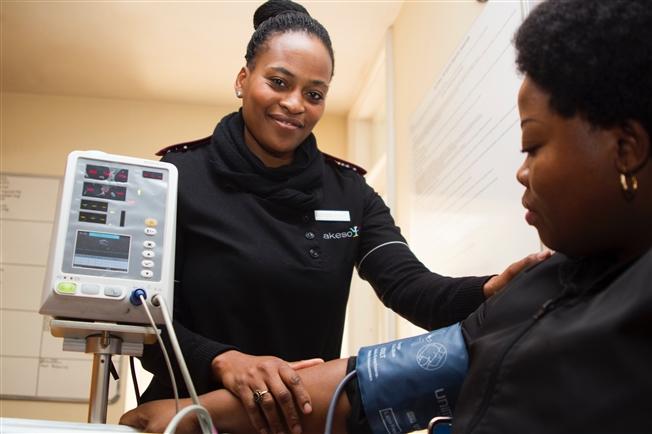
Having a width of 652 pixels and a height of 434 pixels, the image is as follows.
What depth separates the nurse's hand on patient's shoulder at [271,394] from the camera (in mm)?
923

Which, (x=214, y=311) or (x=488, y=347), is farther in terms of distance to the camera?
(x=214, y=311)

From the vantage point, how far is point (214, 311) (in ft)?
3.93

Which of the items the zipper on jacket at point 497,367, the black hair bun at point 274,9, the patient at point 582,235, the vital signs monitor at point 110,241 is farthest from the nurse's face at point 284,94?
the zipper on jacket at point 497,367

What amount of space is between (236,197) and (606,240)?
29.0 inches

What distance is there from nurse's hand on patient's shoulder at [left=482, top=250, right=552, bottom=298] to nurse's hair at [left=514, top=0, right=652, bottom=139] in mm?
256

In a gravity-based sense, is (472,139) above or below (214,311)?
above

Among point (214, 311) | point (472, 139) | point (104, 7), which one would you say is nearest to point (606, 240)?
point (214, 311)

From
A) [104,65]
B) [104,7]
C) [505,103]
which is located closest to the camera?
[505,103]

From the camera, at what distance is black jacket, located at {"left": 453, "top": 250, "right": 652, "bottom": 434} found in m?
0.57

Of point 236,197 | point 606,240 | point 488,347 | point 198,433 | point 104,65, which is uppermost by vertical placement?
point 104,65

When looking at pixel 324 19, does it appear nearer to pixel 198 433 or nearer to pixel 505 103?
pixel 505 103

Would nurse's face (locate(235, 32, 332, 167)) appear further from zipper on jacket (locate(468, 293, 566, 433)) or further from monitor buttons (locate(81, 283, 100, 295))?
zipper on jacket (locate(468, 293, 566, 433))

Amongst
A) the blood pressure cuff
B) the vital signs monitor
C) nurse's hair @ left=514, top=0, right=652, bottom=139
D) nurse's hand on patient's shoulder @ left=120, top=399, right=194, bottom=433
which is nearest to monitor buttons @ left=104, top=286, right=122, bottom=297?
the vital signs monitor

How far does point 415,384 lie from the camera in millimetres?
857
